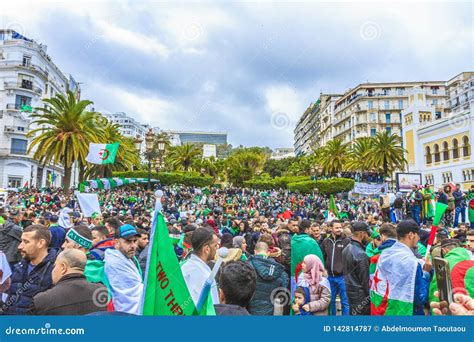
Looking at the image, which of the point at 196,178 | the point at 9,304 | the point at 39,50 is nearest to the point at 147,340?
the point at 9,304

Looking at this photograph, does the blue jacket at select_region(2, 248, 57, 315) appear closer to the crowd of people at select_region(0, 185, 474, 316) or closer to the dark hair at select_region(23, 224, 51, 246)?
the crowd of people at select_region(0, 185, 474, 316)

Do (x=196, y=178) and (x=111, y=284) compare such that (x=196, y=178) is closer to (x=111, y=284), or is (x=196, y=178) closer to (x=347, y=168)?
(x=347, y=168)

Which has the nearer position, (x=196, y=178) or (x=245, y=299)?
(x=245, y=299)

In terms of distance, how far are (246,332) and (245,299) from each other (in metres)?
0.28

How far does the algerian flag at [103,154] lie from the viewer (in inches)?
733

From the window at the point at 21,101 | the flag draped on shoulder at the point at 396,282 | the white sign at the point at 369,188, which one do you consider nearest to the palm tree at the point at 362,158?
the white sign at the point at 369,188

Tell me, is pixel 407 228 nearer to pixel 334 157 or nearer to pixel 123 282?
pixel 123 282

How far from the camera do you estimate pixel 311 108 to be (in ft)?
342

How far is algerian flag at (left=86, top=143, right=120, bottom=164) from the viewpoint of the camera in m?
18.6

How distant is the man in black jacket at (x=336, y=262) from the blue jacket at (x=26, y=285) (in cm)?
373

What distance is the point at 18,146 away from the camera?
4534 centimetres

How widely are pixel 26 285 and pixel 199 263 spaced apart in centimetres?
171

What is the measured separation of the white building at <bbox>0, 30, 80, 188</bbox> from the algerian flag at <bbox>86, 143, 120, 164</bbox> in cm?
2877

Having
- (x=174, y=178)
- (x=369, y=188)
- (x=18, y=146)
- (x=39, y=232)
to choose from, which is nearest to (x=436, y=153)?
(x=369, y=188)
